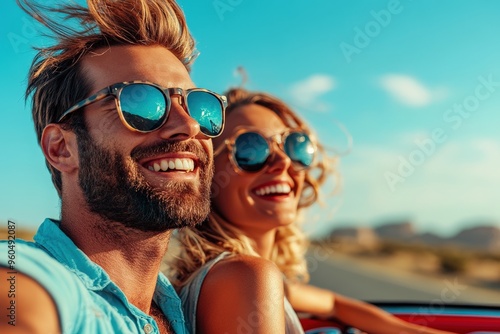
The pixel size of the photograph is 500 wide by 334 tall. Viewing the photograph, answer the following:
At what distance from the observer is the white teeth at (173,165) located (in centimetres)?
217

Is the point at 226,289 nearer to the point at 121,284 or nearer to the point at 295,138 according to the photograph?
the point at 121,284

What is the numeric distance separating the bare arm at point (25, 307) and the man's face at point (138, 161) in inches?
20.4

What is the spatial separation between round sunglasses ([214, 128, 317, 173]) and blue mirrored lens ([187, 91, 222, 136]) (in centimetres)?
66

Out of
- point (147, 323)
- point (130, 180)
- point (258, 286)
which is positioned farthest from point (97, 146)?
point (258, 286)

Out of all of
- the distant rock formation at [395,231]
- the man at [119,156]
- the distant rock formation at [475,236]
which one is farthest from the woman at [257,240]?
the distant rock formation at [395,231]

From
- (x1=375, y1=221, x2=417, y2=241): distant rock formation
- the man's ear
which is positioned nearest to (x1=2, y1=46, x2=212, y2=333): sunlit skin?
the man's ear

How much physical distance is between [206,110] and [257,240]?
3.44ft

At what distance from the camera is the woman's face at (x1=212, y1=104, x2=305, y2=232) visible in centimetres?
313

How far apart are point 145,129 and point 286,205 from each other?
119 cm

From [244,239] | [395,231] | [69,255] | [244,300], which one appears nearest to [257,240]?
[244,239]

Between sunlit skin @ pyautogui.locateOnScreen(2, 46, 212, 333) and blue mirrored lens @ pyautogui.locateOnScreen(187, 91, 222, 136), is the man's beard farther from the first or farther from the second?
blue mirrored lens @ pyautogui.locateOnScreen(187, 91, 222, 136)

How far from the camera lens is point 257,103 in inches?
139

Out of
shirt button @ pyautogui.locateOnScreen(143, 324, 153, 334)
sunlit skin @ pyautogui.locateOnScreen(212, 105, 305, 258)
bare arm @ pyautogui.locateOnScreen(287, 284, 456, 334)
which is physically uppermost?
sunlit skin @ pyautogui.locateOnScreen(212, 105, 305, 258)

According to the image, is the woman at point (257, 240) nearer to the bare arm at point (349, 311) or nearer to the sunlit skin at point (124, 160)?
the bare arm at point (349, 311)
